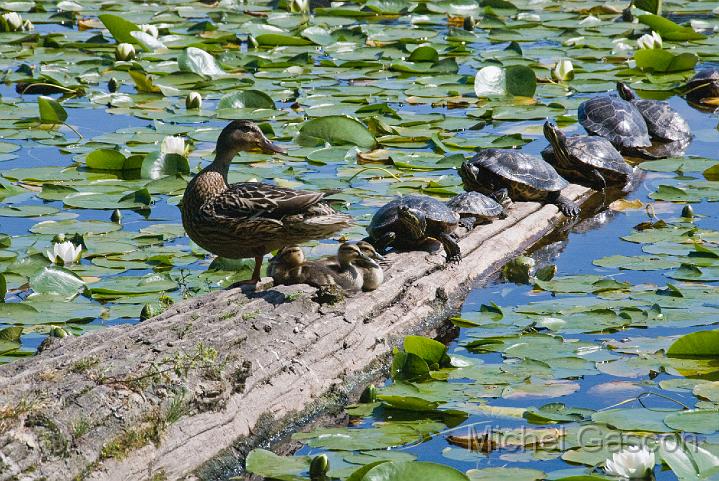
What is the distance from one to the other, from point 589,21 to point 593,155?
18.8 ft

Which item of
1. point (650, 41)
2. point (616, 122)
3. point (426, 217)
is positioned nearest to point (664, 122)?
point (616, 122)

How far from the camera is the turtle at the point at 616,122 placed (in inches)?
360

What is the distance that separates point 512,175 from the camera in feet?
24.7

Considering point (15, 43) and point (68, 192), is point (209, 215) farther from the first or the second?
point (15, 43)

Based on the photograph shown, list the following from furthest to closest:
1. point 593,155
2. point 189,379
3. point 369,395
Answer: point 593,155 < point 369,395 < point 189,379

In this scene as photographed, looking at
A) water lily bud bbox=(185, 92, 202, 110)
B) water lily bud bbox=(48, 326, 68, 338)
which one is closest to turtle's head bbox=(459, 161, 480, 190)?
water lily bud bbox=(185, 92, 202, 110)

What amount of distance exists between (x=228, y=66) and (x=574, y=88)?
11.5 ft

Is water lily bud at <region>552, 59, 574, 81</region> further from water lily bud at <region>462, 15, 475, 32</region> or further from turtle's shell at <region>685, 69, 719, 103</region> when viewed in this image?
water lily bud at <region>462, 15, 475, 32</region>

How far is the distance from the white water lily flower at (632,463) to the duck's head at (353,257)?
1.86m

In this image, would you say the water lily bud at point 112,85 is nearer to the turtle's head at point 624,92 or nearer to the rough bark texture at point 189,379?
the turtle's head at point 624,92

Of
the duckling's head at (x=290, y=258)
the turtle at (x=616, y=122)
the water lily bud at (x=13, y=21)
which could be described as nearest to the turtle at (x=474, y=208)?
the duckling's head at (x=290, y=258)

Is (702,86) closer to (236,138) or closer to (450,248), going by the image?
(450,248)

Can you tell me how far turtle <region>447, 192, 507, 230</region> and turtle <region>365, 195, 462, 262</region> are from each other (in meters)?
0.32

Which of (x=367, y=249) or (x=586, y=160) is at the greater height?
(x=367, y=249)
